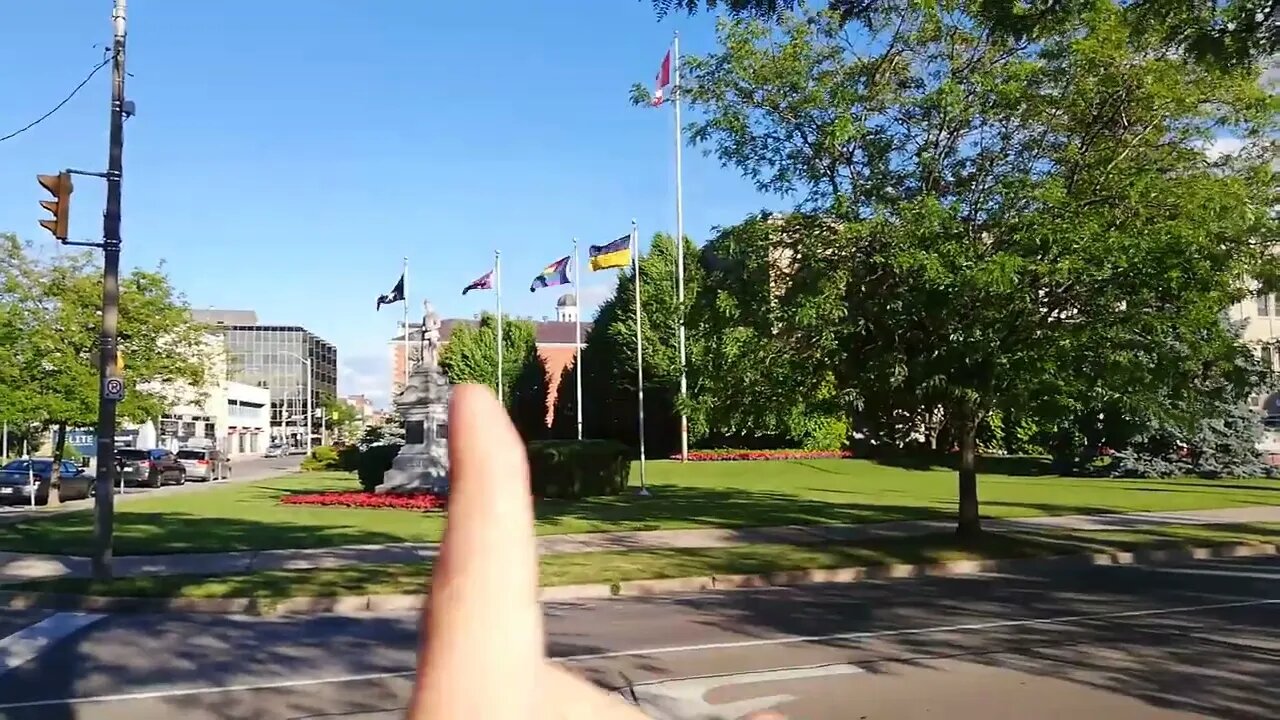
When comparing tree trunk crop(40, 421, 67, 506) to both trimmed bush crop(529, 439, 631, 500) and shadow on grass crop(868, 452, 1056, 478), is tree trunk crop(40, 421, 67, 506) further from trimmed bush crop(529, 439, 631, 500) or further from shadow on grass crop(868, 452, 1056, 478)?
shadow on grass crop(868, 452, 1056, 478)

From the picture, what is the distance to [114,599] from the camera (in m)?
12.1

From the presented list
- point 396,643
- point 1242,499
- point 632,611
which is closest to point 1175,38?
point 632,611

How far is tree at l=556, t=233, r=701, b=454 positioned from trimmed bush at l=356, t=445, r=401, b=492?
1614cm

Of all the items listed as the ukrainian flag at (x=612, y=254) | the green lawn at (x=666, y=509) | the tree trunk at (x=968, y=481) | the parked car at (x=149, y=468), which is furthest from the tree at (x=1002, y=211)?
the parked car at (x=149, y=468)

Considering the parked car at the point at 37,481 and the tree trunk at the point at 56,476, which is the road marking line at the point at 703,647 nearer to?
the tree trunk at the point at 56,476

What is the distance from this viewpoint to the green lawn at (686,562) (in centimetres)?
1254

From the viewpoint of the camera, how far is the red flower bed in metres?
24.9

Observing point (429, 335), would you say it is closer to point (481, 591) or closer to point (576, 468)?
point (576, 468)

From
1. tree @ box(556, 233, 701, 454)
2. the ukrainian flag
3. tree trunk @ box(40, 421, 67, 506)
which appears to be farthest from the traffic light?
tree @ box(556, 233, 701, 454)

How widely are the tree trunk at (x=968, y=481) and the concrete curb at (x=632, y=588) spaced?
1257 mm

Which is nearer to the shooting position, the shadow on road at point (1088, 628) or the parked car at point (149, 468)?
the shadow on road at point (1088, 628)

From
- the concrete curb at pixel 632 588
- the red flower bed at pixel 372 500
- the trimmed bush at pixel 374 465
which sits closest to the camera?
the concrete curb at pixel 632 588

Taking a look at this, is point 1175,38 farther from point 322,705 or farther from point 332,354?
point 332,354

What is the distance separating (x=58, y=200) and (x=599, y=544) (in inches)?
359
